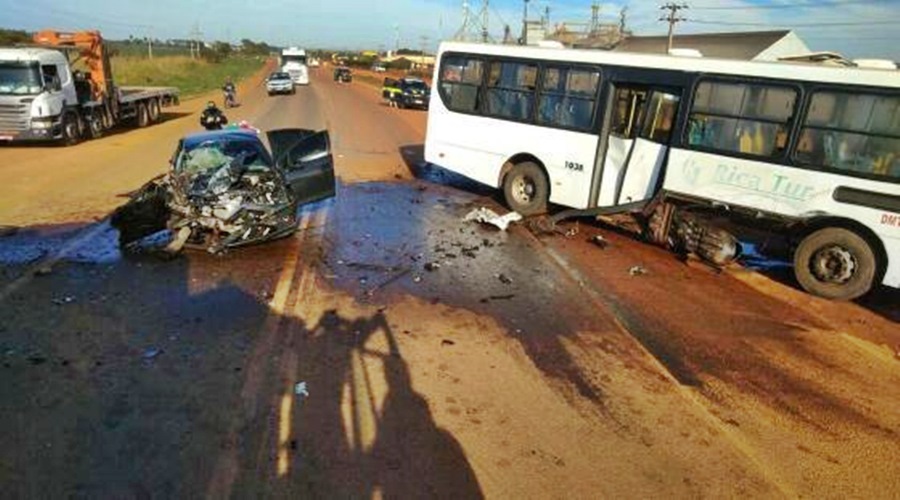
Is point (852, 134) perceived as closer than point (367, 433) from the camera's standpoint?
No

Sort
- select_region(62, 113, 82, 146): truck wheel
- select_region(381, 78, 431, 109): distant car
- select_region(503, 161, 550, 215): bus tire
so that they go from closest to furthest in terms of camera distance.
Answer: select_region(503, 161, 550, 215): bus tire < select_region(62, 113, 82, 146): truck wheel < select_region(381, 78, 431, 109): distant car

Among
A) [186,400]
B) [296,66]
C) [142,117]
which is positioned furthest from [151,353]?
[296,66]

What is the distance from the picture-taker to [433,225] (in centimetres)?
1170

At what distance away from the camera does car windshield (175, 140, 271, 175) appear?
988 centimetres

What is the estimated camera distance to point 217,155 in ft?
33.1

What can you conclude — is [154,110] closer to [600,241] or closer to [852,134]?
[600,241]

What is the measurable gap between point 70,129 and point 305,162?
42.9 ft

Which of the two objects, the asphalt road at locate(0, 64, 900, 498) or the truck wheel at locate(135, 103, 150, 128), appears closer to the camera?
the asphalt road at locate(0, 64, 900, 498)

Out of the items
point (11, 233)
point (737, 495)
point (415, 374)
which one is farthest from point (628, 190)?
point (11, 233)

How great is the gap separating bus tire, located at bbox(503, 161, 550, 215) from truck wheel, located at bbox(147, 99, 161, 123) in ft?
62.7

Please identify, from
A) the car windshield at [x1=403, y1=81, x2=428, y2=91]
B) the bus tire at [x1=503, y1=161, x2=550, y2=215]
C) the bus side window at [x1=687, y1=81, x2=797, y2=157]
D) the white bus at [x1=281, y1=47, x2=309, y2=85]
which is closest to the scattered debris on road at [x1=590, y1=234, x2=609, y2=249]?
the bus tire at [x1=503, y1=161, x2=550, y2=215]

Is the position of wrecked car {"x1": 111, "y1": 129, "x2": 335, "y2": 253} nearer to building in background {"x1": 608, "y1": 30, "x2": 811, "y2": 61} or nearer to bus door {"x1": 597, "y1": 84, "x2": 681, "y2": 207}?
bus door {"x1": 597, "y1": 84, "x2": 681, "y2": 207}

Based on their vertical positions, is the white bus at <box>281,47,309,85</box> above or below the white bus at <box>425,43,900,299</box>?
below

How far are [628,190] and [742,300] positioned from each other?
283 centimetres
